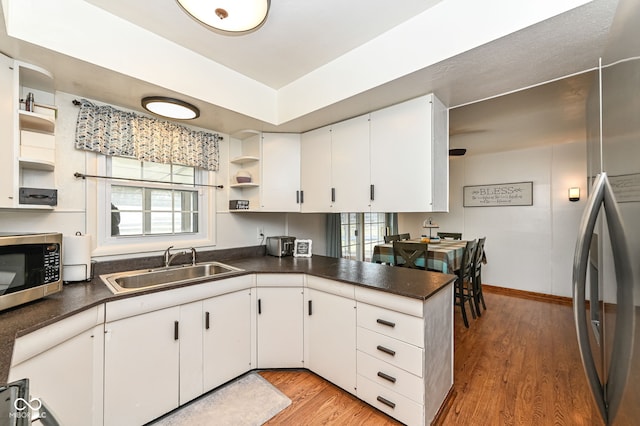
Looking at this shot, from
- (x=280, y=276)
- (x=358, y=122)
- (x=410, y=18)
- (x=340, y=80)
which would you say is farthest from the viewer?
(x=358, y=122)

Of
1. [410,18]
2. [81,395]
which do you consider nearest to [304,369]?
[81,395]

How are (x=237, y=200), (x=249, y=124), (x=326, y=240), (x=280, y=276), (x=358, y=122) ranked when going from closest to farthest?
(x=280, y=276) < (x=358, y=122) < (x=249, y=124) < (x=237, y=200) < (x=326, y=240)

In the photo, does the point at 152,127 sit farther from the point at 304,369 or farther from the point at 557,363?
the point at 557,363

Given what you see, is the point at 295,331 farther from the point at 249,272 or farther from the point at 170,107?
the point at 170,107

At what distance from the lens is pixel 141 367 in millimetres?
1633

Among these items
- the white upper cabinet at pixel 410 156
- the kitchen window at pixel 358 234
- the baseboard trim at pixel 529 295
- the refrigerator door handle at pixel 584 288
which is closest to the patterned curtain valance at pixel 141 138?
the white upper cabinet at pixel 410 156

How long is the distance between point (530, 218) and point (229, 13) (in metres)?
5.01

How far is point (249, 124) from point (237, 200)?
2.57 ft

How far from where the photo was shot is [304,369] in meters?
2.28

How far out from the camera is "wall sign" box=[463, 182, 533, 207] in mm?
4379

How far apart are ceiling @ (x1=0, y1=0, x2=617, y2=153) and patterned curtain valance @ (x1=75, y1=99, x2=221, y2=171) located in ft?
0.41

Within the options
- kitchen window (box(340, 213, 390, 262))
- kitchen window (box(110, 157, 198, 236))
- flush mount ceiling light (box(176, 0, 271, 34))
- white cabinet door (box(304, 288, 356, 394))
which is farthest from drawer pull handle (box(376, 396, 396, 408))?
kitchen window (box(340, 213, 390, 262))

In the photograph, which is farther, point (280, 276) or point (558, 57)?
point (280, 276)

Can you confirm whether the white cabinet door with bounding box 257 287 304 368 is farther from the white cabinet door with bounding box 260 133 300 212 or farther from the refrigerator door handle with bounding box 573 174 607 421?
Answer: the refrigerator door handle with bounding box 573 174 607 421
